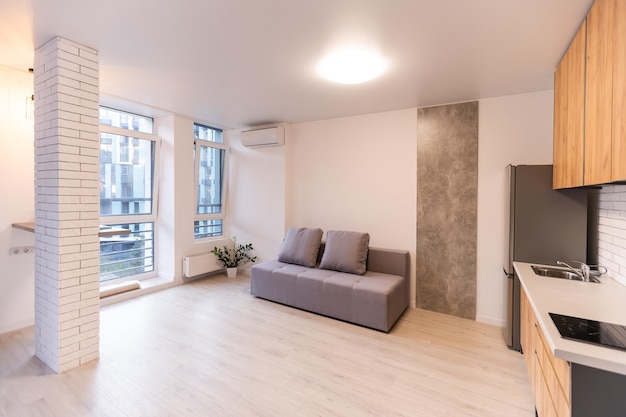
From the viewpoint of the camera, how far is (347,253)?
12.5 feet

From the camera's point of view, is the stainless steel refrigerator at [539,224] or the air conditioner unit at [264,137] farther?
the air conditioner unit at [264,137]

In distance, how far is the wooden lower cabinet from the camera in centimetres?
128

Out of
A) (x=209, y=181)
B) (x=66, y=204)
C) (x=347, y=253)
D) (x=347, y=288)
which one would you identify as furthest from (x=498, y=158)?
(x=209, y=181)

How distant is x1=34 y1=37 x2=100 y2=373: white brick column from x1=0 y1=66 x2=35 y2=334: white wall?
829 millimetres

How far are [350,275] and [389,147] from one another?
184 cm

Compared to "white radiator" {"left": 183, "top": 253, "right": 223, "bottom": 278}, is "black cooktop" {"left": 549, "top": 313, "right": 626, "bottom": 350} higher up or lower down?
higher up

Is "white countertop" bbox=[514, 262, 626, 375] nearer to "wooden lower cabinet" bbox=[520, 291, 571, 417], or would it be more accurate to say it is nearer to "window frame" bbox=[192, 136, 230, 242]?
"wooden lower cabinet" bbox=[520, 291, 571, 417]

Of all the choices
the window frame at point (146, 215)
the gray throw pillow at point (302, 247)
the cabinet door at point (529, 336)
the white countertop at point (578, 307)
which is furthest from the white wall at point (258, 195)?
the white countertop at point (578, 307)

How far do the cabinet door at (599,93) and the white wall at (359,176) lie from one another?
209cm

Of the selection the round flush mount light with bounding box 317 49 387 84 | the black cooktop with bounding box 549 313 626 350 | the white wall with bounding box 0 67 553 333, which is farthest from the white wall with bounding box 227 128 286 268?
the black cooktop with bounding box 549 313 626 350

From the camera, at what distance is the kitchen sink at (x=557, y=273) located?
2193 mm

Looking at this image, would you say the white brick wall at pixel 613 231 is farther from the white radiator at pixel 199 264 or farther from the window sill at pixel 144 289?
the window sill at pixel 144 289

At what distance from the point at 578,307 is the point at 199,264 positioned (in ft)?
15.4

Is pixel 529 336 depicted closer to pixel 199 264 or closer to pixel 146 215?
pixel 199 264
